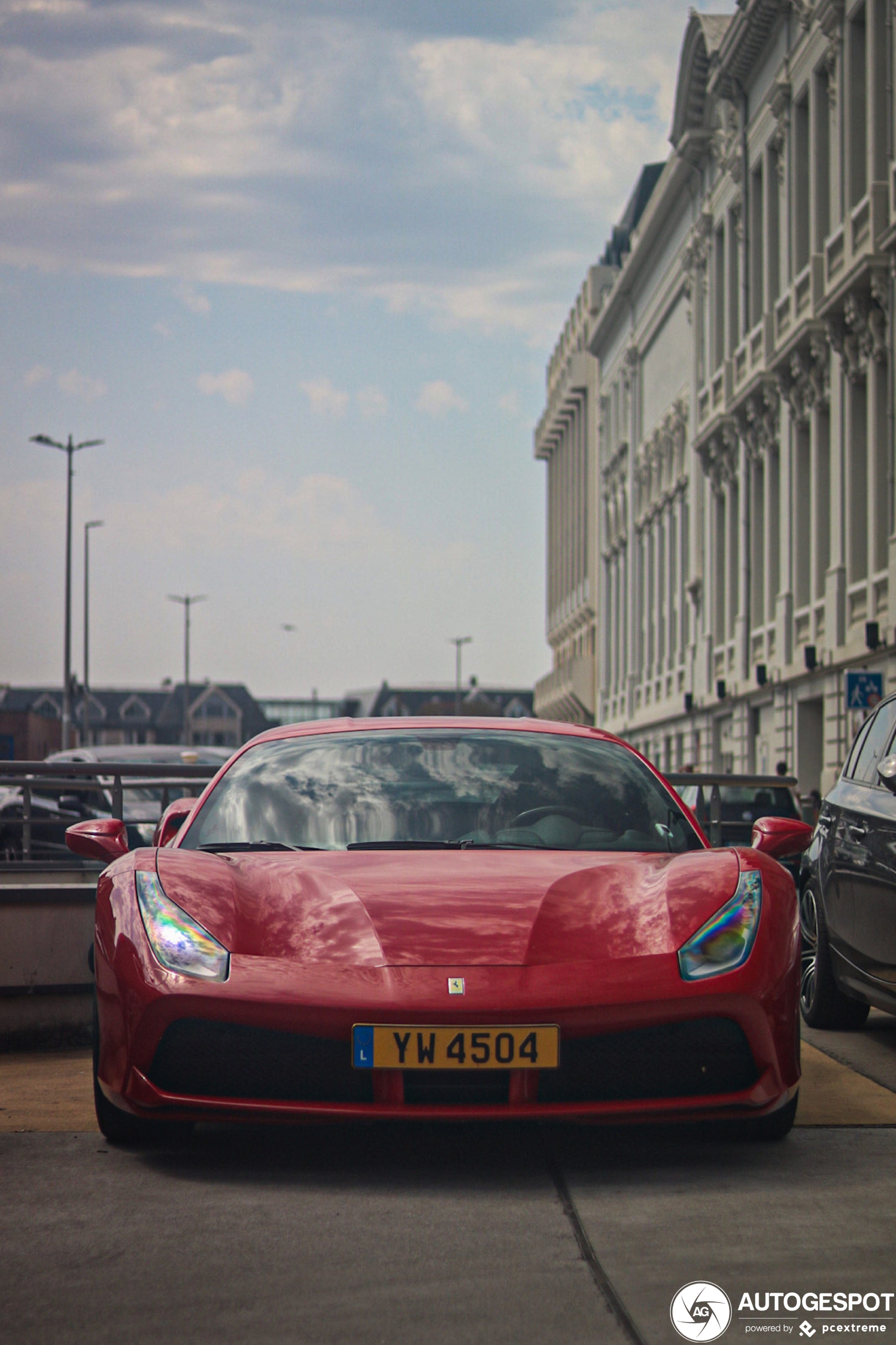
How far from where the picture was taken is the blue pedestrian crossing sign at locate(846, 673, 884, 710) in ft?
71.8

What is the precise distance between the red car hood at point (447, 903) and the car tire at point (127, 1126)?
538 millimetres

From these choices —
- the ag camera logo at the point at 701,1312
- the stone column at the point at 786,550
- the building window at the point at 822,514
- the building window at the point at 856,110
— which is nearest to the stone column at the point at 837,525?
the building window at the point at 822,514

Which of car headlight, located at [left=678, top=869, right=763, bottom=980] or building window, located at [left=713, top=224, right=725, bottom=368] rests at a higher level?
building window, located at [left=713, top=224, right=725, bottom=368]

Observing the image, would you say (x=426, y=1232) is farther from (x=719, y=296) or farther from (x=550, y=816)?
(x=719, y=296)

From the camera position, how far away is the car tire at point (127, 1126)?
5.12 metres

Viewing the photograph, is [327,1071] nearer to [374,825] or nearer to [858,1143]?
[374,825]

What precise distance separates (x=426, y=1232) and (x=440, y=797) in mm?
1939

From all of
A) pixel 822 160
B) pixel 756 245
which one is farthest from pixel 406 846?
pixel 756 245

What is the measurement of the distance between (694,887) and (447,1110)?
3.24 feet

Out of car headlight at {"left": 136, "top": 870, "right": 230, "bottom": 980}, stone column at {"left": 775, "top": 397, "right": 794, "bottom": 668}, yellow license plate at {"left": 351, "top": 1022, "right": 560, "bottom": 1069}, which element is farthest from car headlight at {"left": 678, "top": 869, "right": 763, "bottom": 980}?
stone column at {"left": 775, "top": 397, "right": 794, "bottom": 668}

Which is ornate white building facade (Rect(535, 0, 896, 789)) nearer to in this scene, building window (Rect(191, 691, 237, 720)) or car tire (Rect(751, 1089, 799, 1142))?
car tire (Rect(751, 1089, 799, 1142))

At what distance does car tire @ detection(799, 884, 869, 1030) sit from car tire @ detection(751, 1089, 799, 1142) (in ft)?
9.83

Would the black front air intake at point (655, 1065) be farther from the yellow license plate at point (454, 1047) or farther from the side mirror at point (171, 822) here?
the side mirror at point (171, 822)

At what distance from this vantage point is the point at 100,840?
19.5 feet
